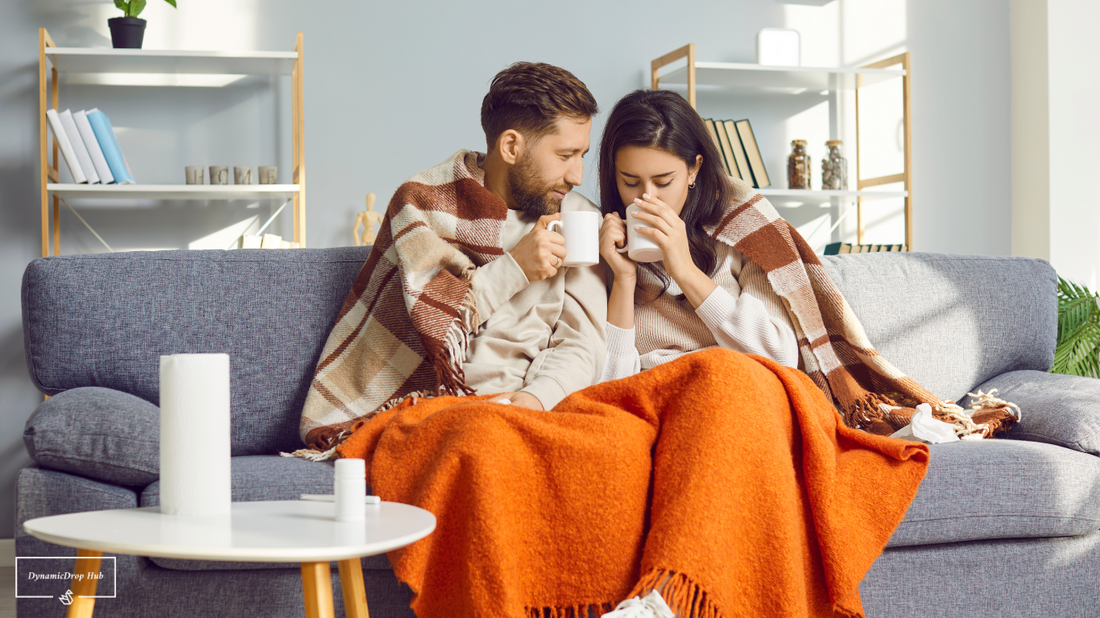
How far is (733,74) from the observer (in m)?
2.90

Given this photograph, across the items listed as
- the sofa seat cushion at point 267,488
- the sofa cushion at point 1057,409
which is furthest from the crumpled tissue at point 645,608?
the sofa cushion at point 1057,409

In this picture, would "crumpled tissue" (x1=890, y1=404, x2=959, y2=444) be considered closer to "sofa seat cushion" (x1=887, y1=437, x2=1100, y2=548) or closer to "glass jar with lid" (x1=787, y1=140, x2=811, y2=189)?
"sofa seat cushion" (x1=887, y1=437, x2=1100, y2=548)

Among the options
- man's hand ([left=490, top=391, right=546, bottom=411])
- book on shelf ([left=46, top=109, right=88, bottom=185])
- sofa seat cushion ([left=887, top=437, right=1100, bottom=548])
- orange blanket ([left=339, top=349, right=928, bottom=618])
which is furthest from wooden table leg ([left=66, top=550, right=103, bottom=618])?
book on shelf ([left=46, top=109, right=88, bottom=185])

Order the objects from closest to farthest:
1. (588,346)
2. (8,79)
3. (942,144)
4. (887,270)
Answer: (588,346) < (887,270) < (8,79) < (942,144)

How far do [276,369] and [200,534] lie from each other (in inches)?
34.8

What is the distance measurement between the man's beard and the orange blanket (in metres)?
0.58

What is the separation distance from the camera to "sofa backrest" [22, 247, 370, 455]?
1.57 m

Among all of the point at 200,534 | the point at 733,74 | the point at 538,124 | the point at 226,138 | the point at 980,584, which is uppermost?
the point at 733,74

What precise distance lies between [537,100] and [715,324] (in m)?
0.56

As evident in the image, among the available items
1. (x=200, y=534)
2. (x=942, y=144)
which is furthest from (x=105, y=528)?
(x=942, y=144)

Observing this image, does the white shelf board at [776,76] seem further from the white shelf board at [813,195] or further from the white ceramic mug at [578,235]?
the white ceramic mug at [578,235]

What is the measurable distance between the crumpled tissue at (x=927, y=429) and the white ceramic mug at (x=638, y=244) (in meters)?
0.55

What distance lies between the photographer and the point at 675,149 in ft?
5.63

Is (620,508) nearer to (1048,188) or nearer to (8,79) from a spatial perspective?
(8,79)
